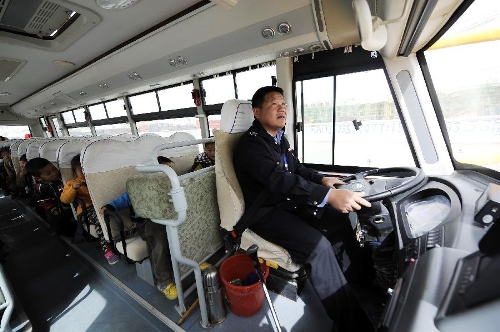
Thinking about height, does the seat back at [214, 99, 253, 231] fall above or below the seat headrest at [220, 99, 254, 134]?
below

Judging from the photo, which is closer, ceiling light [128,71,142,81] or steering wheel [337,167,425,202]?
steering wheel [337,167,425,202]

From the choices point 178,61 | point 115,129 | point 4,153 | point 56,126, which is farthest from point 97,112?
point 178,61

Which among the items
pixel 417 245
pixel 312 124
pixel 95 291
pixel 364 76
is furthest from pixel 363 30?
pixel 95 291

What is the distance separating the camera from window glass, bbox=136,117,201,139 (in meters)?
4.64

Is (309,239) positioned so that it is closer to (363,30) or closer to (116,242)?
(363,30)

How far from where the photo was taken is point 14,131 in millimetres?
10289

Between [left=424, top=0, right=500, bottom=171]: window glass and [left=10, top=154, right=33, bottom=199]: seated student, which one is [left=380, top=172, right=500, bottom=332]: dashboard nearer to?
[left=424, top=0, right=500, bottom=171]: window glass

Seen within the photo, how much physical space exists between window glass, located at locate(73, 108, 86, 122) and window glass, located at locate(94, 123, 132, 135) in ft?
2.68

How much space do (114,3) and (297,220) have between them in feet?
8.41

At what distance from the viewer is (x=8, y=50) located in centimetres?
290

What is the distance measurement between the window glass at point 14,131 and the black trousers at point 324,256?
45.5 feet

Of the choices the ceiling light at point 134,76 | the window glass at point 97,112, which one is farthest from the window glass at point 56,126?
the ceiling light at point 134,76

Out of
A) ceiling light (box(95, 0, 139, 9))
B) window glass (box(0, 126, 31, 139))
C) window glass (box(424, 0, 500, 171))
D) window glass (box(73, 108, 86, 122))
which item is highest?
window glass (box(0, 126, 31, 139))

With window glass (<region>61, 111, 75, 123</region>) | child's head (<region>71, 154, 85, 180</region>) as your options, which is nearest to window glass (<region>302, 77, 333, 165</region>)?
child's head (<region>71, 154, 85, 180</region>)
